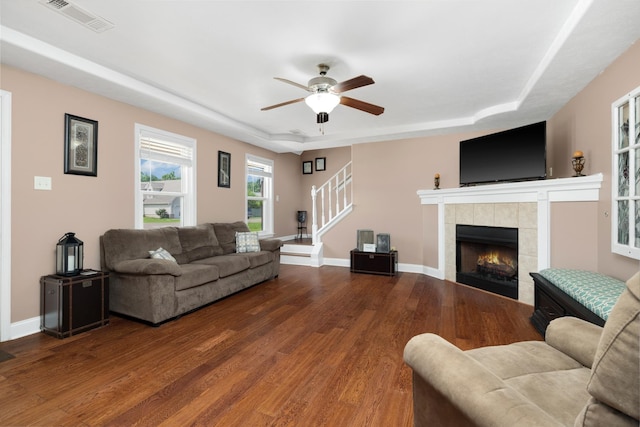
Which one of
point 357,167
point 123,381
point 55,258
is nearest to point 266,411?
point 123,381

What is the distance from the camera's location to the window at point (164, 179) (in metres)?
3.96

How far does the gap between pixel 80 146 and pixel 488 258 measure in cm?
533

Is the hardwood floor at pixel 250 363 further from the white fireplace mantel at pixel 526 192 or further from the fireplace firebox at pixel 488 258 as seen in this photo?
the white fireplace mantel at pixel 526 192

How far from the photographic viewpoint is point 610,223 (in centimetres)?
280

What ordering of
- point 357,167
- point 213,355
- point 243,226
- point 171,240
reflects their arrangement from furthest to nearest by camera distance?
point 357,167 < point 243,226 < point 171,240 < point 213,355

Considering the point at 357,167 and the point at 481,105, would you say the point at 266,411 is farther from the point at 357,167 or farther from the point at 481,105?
the point at 357,167

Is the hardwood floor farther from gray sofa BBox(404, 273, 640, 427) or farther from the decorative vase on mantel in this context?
the decorative vase on mantel

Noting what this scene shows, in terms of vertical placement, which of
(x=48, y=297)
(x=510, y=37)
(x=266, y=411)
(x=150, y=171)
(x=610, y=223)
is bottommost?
(x=266, y=411)

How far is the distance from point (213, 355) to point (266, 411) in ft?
2.83

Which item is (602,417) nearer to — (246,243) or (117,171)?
(117,171)

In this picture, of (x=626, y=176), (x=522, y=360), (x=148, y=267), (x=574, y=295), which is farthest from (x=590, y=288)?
(x=148, y=267)

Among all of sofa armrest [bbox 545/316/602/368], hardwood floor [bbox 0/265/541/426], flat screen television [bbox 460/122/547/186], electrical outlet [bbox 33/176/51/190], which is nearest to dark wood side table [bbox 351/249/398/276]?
hardwood floor [bbox 0/265/541/426]

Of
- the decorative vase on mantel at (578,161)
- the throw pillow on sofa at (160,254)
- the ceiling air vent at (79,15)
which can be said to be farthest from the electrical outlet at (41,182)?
the decorative vase on mantel at (578,161)

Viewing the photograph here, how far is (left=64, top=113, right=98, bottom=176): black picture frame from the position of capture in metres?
3.12
